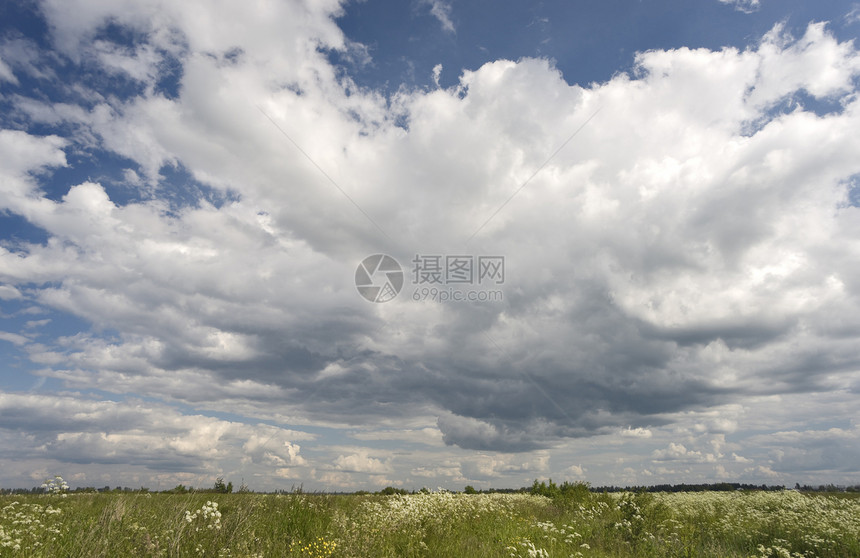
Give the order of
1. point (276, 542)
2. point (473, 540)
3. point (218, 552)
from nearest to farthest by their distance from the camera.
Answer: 1. point (218, 552)
2. point (276, 542)
3. point (473, 540)

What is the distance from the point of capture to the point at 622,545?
15531 millimetres

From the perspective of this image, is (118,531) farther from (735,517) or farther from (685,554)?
(735,517)

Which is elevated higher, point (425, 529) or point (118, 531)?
point (118, 531)

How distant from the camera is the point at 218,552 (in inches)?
345

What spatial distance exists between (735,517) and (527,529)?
13.0 metres

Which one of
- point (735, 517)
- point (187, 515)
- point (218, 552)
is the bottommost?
point (735, 517)

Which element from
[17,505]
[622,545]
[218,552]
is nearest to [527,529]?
[622,545]

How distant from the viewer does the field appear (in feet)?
27.6

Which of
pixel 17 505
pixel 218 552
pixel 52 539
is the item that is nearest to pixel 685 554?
pixel 218 552

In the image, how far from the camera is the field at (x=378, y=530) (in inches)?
331

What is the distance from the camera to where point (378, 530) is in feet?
42.2

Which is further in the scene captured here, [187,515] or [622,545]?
[622,545]

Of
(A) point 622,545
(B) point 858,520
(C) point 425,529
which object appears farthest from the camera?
(B) point 858,520

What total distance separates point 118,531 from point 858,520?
79.3 ft
